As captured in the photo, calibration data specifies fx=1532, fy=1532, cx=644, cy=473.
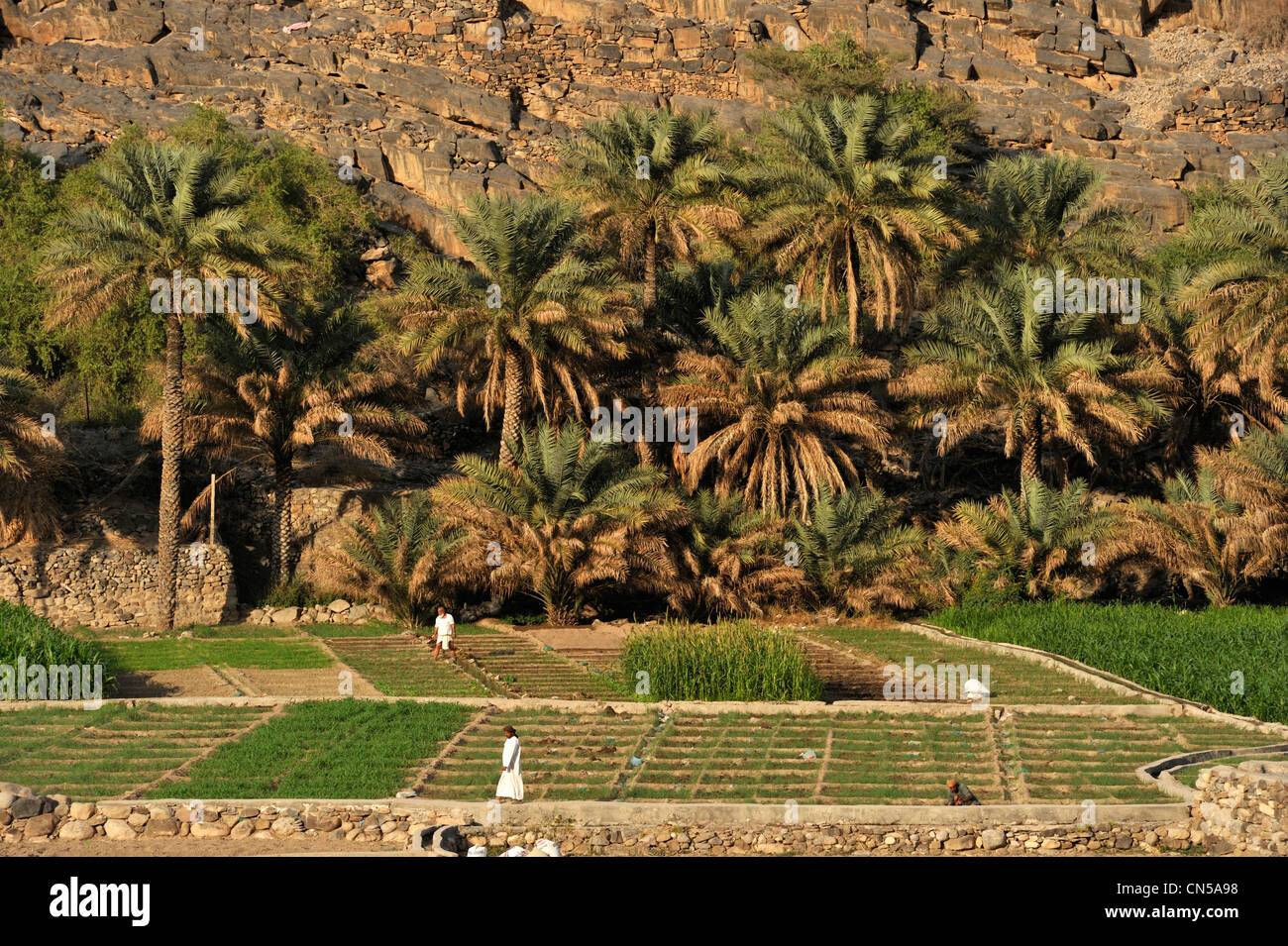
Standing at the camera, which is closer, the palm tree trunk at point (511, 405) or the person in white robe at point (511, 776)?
the person in white robe at point (511, 776)

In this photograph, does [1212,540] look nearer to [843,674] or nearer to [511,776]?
[843,674]

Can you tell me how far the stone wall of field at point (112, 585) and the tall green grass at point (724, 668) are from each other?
10941 mm

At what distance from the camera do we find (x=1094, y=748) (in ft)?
70.0

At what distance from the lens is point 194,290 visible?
2994 centimetres

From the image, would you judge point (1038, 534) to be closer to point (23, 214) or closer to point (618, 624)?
point (618, 624)

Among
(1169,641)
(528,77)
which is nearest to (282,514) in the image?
(1169,641)

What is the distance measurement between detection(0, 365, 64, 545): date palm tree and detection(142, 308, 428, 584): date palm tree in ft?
7.43

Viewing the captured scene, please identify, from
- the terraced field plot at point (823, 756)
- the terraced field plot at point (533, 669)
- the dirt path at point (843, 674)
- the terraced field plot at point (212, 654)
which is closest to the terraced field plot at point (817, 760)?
the terraced field plot at point (823, 756)

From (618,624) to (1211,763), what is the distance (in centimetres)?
1469

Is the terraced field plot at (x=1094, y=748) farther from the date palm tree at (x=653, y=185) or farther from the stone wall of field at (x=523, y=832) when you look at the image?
the date palm tree at (x=653, y=185)

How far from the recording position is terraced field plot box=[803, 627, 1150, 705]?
24750mm

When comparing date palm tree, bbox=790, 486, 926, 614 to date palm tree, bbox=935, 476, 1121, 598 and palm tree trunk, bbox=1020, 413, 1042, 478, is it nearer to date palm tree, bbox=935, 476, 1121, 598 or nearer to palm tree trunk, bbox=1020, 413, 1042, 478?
date palm tree, bbox=935, 476, 1121, 598

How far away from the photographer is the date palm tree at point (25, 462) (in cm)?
2998

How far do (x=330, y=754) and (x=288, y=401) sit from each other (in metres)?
14.3
